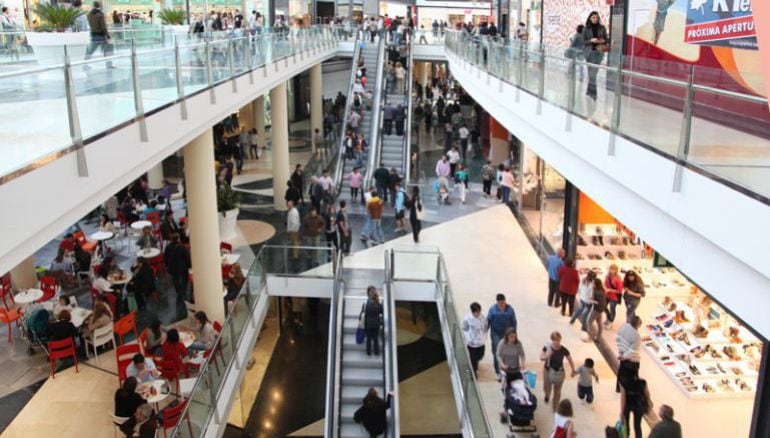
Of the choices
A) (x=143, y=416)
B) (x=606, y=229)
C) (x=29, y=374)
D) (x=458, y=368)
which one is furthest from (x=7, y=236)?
(x=606, y=229)

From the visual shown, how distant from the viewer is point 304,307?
15352 millimetres

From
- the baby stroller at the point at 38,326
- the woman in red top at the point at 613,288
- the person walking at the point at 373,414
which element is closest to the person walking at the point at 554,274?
the woman in red top at the point at 613,288

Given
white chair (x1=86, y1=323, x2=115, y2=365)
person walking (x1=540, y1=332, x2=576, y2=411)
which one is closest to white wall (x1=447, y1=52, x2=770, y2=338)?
person walking (x1=540, y1=332, x2=576, y2=411)

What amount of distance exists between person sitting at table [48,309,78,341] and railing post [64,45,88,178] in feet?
19.2

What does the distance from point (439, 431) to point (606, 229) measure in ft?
15.4

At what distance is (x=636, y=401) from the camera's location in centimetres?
805

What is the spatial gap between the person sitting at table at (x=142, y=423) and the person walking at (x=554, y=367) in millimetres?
4754

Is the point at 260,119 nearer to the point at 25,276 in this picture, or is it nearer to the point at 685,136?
the point at 25,276

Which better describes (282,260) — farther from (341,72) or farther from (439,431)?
(341,72)

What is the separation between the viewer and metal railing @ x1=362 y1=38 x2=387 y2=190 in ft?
65.2

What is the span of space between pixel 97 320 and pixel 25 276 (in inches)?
154

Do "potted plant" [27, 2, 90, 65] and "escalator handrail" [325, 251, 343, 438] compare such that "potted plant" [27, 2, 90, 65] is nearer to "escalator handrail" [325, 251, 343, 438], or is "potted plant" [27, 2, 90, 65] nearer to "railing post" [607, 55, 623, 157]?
"escalator handrail" [325, 251, 343, 438]

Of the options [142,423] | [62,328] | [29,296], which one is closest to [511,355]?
[142,423]

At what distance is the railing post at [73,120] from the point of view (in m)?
5.38
